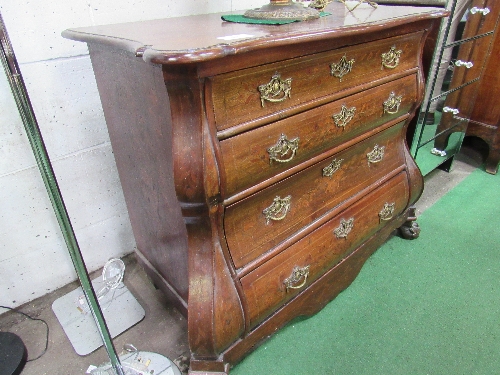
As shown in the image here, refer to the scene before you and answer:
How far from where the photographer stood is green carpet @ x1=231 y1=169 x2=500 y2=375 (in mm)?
1255

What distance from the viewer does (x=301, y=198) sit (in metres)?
1.18

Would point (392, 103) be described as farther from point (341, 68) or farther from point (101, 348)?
point (101, 348)

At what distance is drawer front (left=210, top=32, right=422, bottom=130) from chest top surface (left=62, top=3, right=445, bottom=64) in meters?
0.07

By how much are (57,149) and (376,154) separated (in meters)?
1.21

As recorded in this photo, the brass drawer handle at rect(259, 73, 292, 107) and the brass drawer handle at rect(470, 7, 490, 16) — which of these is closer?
the brass drawer handle at rect(259, 73, 292, 107)

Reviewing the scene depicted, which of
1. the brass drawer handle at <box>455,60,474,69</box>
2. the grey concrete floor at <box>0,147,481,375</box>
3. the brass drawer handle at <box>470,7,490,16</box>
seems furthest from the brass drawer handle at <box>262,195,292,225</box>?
the brass drawer handle at <box>470,7,490,16</box>

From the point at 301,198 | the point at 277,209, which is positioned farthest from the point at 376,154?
the point at 277,209

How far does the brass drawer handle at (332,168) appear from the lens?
47.9 inches

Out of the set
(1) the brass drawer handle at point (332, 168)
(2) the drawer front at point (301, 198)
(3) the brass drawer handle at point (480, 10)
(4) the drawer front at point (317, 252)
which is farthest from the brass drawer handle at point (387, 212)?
(3) the brass drawer handle at point (480, 10)

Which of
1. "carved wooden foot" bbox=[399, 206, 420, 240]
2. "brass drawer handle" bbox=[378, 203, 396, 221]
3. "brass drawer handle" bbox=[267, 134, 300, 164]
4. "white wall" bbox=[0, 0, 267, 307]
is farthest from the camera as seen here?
"carved wooden foot" bbox=[399, 206, 420, 240]

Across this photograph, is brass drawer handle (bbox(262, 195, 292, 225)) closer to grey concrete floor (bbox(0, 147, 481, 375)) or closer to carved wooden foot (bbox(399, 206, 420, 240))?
grey concrete floor (bbox(0, 147, 481, 375))

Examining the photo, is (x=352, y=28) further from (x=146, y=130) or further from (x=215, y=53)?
(x=146, y=130)

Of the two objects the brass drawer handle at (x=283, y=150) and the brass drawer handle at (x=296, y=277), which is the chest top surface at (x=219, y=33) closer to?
the brass drawer handle at (x=283, y=150)

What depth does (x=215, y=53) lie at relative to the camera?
0.71 meters
